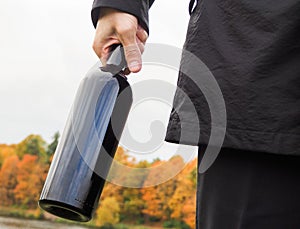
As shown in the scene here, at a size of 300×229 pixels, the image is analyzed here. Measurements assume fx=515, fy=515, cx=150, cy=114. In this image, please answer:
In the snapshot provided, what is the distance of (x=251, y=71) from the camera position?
2.55ft

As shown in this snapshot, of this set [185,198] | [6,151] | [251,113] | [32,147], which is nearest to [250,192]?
[251,113]

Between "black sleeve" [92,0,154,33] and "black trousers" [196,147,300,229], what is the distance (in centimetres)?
34

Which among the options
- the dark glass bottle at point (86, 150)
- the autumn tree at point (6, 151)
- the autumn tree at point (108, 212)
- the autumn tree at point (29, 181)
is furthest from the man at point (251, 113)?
the autumn tree at point (6, 151)

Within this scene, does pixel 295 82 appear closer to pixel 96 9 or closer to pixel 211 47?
pixel 211 47

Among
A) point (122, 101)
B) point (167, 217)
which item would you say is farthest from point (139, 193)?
point (122, 101)

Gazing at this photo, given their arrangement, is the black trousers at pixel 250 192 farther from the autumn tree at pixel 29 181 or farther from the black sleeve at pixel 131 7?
the autumn tree at pixel 29 181

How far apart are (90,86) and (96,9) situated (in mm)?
185

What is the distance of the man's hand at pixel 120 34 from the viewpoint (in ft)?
3.18

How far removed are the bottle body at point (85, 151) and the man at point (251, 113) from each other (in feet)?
0.88

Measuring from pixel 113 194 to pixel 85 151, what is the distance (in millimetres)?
18552

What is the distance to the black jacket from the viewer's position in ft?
2.46

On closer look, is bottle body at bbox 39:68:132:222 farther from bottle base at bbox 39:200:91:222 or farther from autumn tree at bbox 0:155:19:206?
autumn tree at bbox 0:155:19:206

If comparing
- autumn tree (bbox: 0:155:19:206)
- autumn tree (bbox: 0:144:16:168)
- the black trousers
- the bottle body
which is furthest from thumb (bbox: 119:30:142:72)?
autumn tree (bbox: 0:144:16:168)

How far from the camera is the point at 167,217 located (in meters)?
19.6
